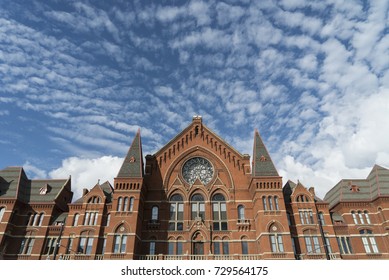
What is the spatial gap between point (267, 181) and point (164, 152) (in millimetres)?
16951

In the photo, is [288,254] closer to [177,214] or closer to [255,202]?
[255,202]

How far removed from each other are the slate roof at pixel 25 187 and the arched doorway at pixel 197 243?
22970 mm

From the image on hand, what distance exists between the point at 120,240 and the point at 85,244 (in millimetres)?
5730

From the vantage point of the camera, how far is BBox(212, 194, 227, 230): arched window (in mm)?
40312

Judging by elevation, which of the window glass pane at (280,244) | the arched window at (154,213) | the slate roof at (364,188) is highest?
the slate roof at (364,188)

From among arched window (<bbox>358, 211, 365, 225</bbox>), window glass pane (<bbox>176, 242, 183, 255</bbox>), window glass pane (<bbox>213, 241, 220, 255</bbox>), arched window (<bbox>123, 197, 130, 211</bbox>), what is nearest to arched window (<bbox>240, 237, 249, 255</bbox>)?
window glass pane (<bbox>213, 241, 220, 255</bbox>)

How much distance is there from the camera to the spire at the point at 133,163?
40.6m

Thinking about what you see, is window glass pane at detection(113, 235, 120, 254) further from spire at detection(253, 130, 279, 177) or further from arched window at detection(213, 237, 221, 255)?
spire at detection(253, 130, 279, 177)

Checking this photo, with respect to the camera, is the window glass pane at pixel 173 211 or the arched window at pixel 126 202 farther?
the window glass pane at pixel 173 211

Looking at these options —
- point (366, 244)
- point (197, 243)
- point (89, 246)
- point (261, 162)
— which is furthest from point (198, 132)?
point (366, 244)

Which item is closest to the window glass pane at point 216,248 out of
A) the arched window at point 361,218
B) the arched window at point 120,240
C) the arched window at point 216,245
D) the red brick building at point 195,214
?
the arched window at point 216,245

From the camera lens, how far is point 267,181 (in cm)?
3959

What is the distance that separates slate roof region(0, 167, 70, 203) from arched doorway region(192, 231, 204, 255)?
22970 millimetres

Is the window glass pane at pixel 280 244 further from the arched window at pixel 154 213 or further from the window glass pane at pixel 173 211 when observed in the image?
the arched window at pixel 154 213
